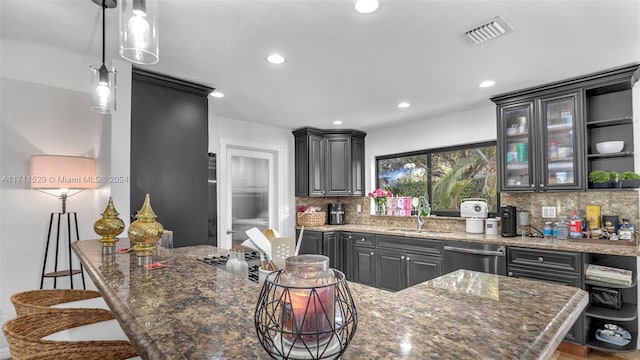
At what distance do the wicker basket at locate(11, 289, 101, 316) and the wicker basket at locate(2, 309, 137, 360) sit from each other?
88 mm

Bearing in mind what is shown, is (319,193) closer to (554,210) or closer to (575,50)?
(554,210)

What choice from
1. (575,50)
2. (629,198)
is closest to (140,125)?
(575,50)

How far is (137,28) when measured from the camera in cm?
123

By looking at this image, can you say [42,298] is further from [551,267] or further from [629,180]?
[629,180]

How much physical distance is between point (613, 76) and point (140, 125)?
3.93 m

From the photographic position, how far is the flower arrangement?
4805mm

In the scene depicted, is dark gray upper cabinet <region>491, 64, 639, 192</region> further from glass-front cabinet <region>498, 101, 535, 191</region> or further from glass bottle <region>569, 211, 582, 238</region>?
glass bottle <region>569, 211, 582, 238</region>

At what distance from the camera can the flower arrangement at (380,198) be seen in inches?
189

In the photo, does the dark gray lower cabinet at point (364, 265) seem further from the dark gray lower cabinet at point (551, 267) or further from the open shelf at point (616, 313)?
the open shelf at point (616, 313)

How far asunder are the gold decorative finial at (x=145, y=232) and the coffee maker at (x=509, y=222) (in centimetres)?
324

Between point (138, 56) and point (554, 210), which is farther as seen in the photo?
point (554, 210)

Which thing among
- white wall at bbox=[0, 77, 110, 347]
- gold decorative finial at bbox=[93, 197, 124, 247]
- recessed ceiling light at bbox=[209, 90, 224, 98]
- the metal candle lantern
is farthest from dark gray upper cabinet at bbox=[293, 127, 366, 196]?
the metal candle lantern

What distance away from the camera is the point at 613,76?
2.75m

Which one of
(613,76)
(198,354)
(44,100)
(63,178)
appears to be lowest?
(198,354)
